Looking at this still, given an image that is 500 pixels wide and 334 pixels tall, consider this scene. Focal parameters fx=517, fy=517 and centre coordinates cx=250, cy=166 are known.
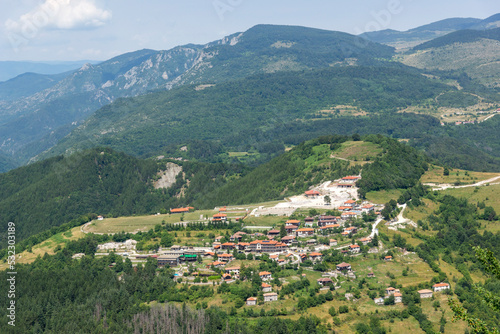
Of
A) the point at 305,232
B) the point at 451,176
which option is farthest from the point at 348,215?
the point at 451,176

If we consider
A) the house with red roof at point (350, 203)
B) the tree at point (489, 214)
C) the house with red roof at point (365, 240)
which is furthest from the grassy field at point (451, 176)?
the house with red roof at point (365, 240)

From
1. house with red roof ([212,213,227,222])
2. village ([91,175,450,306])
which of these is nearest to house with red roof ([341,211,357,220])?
village ([91,175,450,306])

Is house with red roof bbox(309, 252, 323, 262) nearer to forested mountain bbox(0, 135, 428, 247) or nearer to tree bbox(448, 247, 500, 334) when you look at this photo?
forested mountain bbox(0, 135, 428, 247)

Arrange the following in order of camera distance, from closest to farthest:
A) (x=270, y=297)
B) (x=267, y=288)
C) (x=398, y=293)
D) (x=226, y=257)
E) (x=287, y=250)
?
(x=398, y=293), (x=270, y=297), (x=267, y=288), (x=226, y=257), (x=287, y=250)

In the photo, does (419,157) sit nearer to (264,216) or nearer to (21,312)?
(264,216)

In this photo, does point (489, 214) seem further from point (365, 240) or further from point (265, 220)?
point (265, 220)
